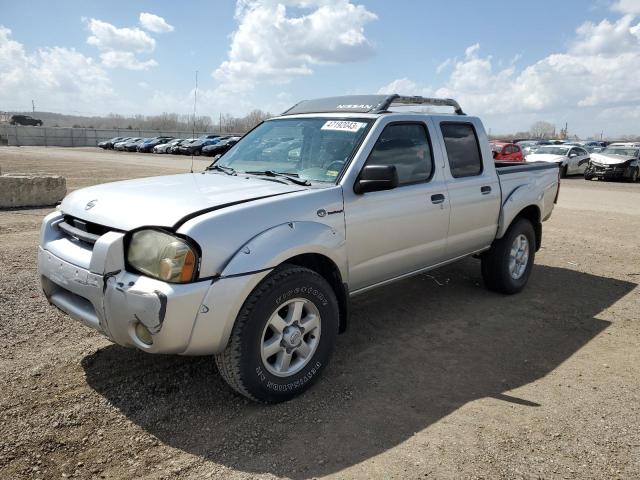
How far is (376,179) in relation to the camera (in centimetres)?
359

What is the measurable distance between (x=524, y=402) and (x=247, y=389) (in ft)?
6.07

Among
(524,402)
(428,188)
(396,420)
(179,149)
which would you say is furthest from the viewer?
(179,149)

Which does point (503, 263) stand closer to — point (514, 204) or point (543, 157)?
point (514, 204)

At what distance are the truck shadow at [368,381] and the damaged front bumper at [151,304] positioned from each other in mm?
536

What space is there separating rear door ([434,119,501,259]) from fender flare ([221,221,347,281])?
1.56m

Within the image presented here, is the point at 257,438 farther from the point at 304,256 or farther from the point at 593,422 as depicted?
the point at 593,422

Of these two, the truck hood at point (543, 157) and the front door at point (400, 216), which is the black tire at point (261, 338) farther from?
the truck hood at point (543, 157)

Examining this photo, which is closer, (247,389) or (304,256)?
(247,389)

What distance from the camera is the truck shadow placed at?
2.92 m

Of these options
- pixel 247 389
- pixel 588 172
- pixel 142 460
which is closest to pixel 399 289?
pixel 247 389

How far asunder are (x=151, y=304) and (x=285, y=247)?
0.86 metres

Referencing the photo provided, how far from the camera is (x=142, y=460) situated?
2.74 meters

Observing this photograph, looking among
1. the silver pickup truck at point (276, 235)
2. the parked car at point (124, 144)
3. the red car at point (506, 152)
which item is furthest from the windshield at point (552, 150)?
the parked car at point (124, 144)

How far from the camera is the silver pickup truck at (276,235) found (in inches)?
113
